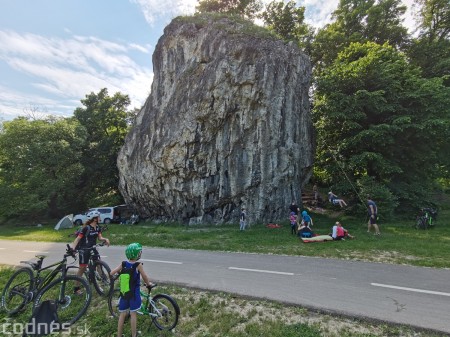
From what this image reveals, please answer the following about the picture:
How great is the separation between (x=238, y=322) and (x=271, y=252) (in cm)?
620

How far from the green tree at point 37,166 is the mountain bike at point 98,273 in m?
25.3

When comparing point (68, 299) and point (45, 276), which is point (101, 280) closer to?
point (68, 299)

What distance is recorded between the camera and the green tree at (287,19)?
3148 cm

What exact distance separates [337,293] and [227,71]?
17.9 m

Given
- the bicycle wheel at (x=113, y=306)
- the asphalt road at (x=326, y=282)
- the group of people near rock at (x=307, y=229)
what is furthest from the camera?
the group of people near rock at (x=307, y=229)

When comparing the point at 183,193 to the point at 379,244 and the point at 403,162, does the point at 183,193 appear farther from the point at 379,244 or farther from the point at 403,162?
the point at 403,162

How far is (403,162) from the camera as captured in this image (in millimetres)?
20828

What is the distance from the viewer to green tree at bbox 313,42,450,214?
18594 mm

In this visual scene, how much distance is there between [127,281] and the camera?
5.12 m

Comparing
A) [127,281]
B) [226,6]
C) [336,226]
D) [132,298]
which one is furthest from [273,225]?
[226,6]

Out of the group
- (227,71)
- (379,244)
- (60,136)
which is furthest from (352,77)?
(60,136)

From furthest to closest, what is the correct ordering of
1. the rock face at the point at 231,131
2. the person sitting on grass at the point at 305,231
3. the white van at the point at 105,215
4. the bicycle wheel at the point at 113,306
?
the white van at the point at 105,215 → the rock face at the point at 231,131 → the person sitting on grass at the point at 305,231 → the bicycle wheel at the point at 113,306

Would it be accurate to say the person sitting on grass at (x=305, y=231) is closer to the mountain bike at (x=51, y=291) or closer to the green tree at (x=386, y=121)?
the green tree at (x=386, y=121)

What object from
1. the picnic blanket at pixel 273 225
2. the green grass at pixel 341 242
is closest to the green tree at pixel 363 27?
the green grass at pixel 341 242
